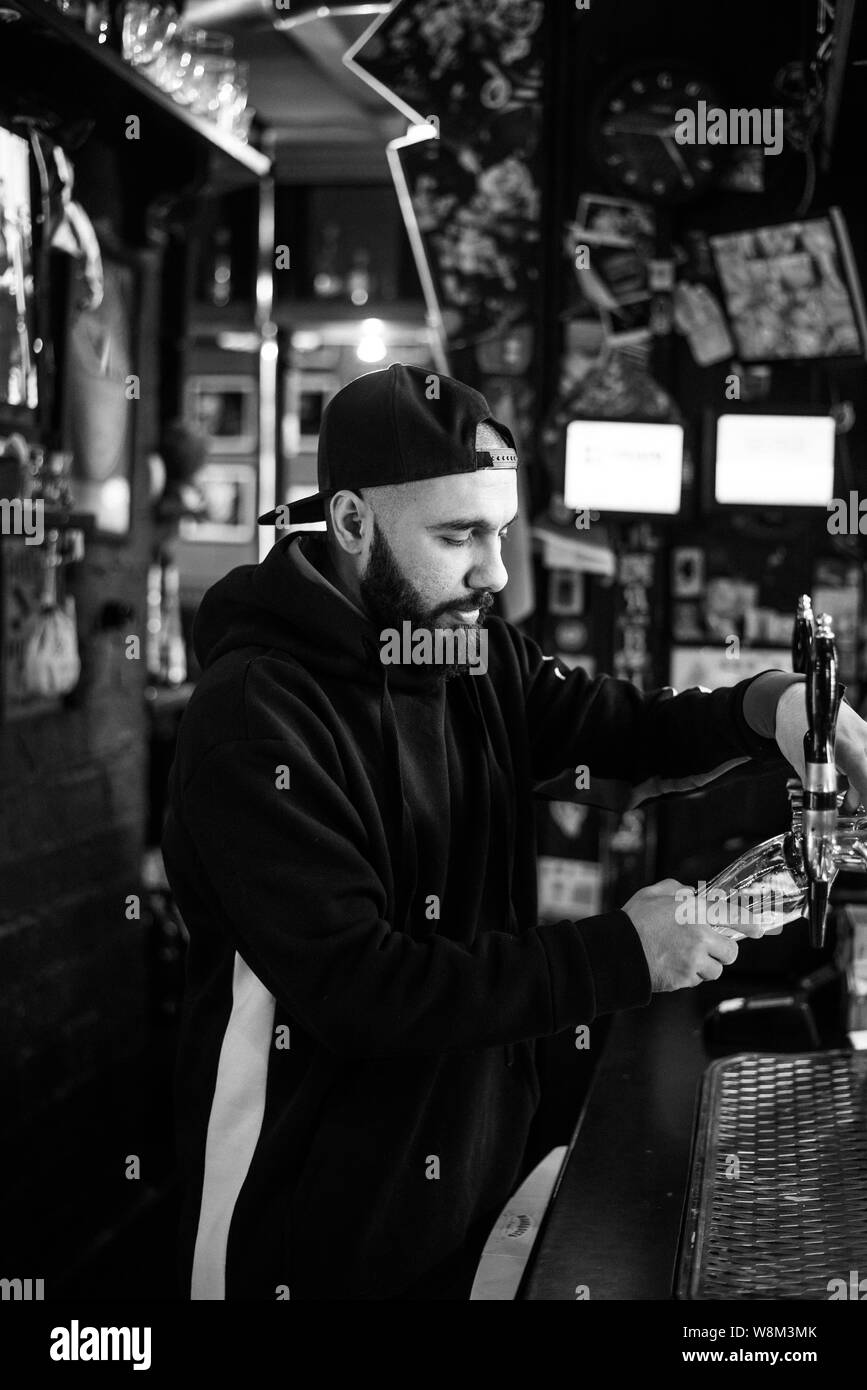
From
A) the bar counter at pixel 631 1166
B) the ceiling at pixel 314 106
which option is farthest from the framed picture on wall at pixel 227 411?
the bar counter at pixel 631 1166

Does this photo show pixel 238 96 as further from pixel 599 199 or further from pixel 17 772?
pixel 17 772

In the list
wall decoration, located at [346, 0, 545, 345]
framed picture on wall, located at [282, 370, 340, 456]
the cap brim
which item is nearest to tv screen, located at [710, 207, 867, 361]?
wall decoration, located at [346, 0, 545, 345]

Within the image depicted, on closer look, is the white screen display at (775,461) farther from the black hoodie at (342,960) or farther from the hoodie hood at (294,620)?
the hoodie hood at (294,620)

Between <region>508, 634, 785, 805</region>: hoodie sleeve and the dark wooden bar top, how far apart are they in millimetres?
389

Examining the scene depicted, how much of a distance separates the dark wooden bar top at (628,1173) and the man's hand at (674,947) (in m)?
0.29

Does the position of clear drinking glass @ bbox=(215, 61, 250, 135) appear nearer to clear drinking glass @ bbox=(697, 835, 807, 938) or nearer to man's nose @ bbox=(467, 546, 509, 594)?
man's nose @ bbox=(467, 546, 509, 594)

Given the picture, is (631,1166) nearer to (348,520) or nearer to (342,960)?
(342,960)

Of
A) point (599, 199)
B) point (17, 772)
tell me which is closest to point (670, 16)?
point (599, 199)

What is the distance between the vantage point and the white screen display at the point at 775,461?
3.43m

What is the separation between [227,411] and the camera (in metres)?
7.39

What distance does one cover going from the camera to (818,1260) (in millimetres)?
1461

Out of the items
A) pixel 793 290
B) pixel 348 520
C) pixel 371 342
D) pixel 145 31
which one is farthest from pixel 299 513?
pixel 371 342
